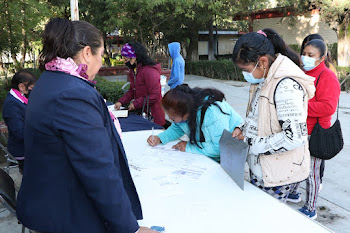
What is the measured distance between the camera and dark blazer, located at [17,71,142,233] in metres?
0.96

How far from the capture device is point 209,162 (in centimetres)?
209

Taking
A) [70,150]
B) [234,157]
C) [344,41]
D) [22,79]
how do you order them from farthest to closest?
[344,41] → [22,79] → [234,157] → [70,150]

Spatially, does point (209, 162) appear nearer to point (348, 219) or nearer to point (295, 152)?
point (295, 152)

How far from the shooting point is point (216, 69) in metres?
14.8

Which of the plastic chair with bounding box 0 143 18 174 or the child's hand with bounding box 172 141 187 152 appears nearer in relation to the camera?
the child's hand with bounding box 172 141 187 152

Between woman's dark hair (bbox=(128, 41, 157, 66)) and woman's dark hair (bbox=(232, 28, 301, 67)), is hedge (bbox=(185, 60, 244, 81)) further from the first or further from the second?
woman's dark hair (bbox=(232, 28, 301, 67))

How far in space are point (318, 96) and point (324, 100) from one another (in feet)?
0.19

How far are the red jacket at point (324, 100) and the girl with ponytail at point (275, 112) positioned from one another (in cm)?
76

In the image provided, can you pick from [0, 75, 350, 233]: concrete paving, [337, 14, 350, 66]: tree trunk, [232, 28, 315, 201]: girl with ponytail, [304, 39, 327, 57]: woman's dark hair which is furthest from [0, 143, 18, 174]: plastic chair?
[337, 14, 350, 66]: tree trunk

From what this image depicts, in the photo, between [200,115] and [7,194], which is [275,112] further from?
[7,194]

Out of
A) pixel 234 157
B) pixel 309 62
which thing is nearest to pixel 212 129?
pixel 234 157

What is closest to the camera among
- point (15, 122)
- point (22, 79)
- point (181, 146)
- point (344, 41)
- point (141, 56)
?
point (181, 146)

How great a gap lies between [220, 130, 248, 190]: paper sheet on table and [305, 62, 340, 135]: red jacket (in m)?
0.88

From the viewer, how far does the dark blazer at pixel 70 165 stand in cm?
96
